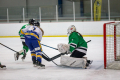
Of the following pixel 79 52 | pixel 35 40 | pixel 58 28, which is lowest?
pixel 79 52

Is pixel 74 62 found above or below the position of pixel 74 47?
below

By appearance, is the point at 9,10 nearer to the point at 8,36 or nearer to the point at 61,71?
the point at 8,36

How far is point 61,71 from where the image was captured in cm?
328

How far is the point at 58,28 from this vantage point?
1044 cm

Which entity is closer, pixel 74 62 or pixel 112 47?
pixel 74 62

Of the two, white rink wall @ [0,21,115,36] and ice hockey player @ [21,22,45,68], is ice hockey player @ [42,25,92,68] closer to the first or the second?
ice hockey player @ [21,22,45,68]

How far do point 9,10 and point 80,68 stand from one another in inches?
317

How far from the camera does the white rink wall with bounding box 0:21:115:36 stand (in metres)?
10.2

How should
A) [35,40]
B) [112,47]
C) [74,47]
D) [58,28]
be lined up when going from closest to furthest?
[74,47]
[35,40]
[112,47]
[58,28]

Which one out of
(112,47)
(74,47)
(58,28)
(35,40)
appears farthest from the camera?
(58,28)

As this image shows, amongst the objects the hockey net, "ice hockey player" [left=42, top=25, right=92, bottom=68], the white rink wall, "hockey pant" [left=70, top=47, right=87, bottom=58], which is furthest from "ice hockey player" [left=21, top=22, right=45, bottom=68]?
the white rink wall

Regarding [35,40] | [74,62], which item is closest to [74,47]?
[74,62]

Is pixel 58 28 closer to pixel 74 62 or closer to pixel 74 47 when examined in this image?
pixel 74 62

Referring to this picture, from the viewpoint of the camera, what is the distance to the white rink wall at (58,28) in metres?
10.2
